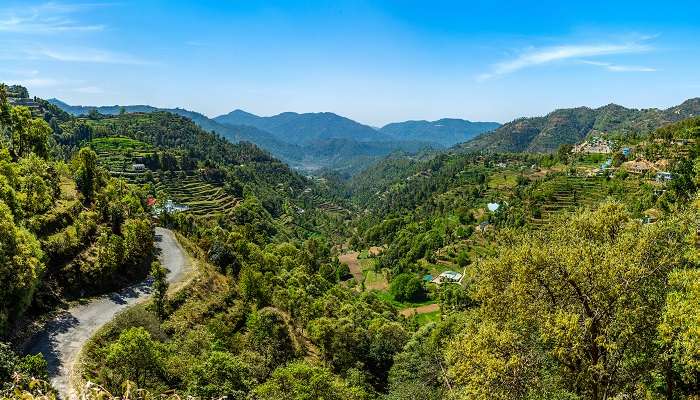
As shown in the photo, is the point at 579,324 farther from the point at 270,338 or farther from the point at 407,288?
the point at 407,288

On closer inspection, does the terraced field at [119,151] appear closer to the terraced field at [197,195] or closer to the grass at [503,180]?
the terraced field at [197,195]

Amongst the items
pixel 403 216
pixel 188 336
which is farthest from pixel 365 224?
pixel 188 336

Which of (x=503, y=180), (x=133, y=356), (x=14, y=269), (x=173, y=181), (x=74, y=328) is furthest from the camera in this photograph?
(x=503, y=180)

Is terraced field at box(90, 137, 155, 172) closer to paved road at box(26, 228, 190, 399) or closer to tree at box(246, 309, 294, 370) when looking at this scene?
paved road at box(26, 228, 190, 399)

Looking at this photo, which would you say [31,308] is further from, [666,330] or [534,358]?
[666,330]

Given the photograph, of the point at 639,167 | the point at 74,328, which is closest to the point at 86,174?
the point at 74,328

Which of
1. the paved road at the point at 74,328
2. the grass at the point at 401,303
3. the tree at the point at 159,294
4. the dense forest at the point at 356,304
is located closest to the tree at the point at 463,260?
the dense forest at the point at 356,304

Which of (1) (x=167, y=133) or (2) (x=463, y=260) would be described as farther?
(1) (x=167, y=133)
